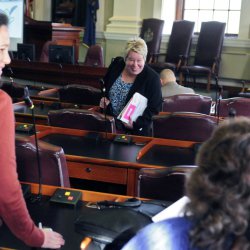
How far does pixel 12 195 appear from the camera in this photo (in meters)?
1.27

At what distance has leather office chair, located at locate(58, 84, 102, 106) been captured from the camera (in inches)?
165

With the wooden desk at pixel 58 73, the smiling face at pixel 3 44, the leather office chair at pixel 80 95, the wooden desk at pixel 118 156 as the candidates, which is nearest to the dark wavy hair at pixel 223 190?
the smiling face at pixel 3 44

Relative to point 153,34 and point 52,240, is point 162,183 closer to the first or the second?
point 52,240

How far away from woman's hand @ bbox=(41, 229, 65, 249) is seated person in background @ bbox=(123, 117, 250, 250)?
56cm

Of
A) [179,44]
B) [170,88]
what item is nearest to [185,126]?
[170,88]

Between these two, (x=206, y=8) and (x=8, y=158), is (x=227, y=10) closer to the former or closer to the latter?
(x=206, y=8)

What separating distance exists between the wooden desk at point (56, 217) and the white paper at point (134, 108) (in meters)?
1.47

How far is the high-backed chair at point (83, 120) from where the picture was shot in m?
2.88

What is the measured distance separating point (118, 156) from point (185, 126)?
1.84ft

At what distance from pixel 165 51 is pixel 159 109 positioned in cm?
494

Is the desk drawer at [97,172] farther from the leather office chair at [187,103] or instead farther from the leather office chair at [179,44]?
the leather office chair at [179,44]

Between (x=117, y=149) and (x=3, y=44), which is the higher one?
(x=3, y=44)

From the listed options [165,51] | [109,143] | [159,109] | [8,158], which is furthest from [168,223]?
[165,51]

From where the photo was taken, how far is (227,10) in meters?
7.82
